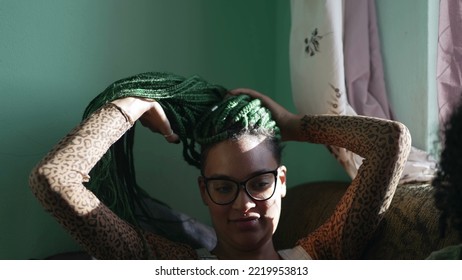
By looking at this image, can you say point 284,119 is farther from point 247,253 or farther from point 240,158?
point 247,253

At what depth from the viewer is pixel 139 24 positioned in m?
1.61

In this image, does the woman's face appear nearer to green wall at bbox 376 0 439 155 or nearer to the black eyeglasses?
the black eyeglasses

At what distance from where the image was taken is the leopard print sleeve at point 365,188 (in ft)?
4.12

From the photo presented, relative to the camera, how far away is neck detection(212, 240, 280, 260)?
1323 millimetres

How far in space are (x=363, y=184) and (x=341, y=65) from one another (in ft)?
1.10

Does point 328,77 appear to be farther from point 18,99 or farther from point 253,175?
point 18,99

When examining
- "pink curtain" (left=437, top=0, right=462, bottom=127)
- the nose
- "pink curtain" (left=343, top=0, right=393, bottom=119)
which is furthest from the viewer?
"pink curtain" (left=343, top=0, right=393, bottom=119)

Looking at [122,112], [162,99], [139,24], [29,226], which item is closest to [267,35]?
[139,24]

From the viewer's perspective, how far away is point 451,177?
1096mm

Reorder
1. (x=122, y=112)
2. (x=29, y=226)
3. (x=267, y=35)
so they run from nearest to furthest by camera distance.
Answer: (x=122, y=112)
(x=29, y=226)
(x=267, y=35)

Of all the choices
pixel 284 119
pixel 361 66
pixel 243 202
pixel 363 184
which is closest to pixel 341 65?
pixel 361 66

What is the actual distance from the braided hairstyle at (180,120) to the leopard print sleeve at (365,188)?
0.58 feet

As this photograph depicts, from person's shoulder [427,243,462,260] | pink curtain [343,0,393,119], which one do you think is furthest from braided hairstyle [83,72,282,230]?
person's shoulder [427,243,462,260]
